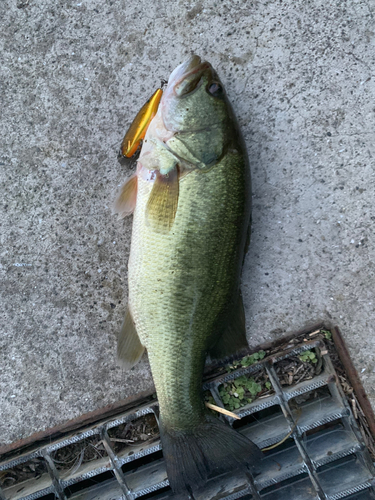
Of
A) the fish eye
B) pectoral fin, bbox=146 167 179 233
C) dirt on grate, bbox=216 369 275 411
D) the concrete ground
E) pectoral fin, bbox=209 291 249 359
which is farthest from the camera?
the concrete ground

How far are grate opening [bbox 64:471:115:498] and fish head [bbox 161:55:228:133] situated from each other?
7.75ft

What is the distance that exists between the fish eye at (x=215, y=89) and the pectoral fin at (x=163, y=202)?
49 cm

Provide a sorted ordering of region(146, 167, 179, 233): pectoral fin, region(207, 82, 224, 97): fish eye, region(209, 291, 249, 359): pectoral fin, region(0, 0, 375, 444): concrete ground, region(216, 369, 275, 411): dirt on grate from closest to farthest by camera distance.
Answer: region(146, 167, 179, 233): pectoral fin → region(207, 82, 224, 97): fish eye → region(209, 291, 249, 359): pectoral fin → region(216, 369, 275, 411): dirt on grate → region(0, 0, 375, 444): concrete ground

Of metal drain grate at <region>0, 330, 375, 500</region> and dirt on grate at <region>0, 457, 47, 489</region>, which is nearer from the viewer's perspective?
metal drain grate at <region>0, 330, 375, 500</region>

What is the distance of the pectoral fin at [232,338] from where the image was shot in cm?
211

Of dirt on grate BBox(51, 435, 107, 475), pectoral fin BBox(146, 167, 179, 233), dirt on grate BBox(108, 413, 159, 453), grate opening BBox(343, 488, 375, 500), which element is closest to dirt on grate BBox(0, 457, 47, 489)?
dirt on grate BBox(51, 435, 107, 475)

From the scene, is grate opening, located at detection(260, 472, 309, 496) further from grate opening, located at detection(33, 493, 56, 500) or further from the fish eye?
the fish eye

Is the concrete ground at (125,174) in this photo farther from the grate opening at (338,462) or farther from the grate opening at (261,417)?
the grate opening at (338,462)

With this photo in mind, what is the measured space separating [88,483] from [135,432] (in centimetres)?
58

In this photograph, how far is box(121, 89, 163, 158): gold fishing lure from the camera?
2.18m

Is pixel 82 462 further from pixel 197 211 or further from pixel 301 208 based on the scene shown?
pixel 301 208

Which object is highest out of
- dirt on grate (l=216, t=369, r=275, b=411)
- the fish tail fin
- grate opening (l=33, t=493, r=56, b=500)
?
dirt on grate (l=216, t=369, r=275, b=411)

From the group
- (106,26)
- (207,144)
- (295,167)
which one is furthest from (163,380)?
(106,26)

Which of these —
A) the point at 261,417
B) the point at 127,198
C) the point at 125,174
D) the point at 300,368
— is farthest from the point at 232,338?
the point at 125,174
